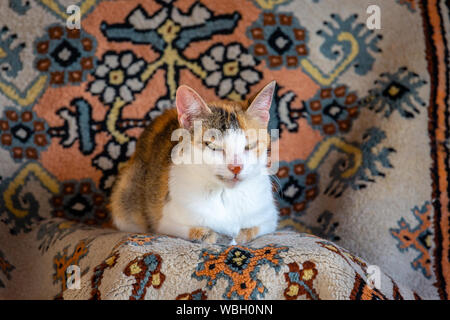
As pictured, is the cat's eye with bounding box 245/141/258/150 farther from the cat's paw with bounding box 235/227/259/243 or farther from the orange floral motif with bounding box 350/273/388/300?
the orange floral motif with bounding box 350/273/388/300

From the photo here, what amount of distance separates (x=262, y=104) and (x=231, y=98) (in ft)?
1.21

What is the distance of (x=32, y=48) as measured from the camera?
138 centimetres

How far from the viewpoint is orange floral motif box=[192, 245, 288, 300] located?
803 millimetres

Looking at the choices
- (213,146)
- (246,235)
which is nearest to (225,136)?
(213,146)

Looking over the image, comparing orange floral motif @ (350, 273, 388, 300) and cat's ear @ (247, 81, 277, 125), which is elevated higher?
cat's ear @ (247, 81, 277, 125)

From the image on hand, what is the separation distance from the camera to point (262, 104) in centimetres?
104

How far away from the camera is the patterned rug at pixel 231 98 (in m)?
1.20

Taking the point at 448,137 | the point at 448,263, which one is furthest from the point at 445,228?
the point at 448,137

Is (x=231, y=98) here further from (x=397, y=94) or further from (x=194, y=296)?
(x=194, y=296)

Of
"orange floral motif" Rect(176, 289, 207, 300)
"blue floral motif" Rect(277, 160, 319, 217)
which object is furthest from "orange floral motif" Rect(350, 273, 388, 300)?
"blue floral motif" Rect(277, 160, 319, 217)

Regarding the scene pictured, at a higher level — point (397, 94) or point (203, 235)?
point (397, 94)

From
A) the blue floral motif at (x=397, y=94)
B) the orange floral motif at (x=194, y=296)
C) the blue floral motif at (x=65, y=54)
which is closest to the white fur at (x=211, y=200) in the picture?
the orange floral motif at (x=194, y=296)

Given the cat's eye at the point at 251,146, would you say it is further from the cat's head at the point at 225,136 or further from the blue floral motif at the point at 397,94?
the blue floral motif at the point at 397,94
